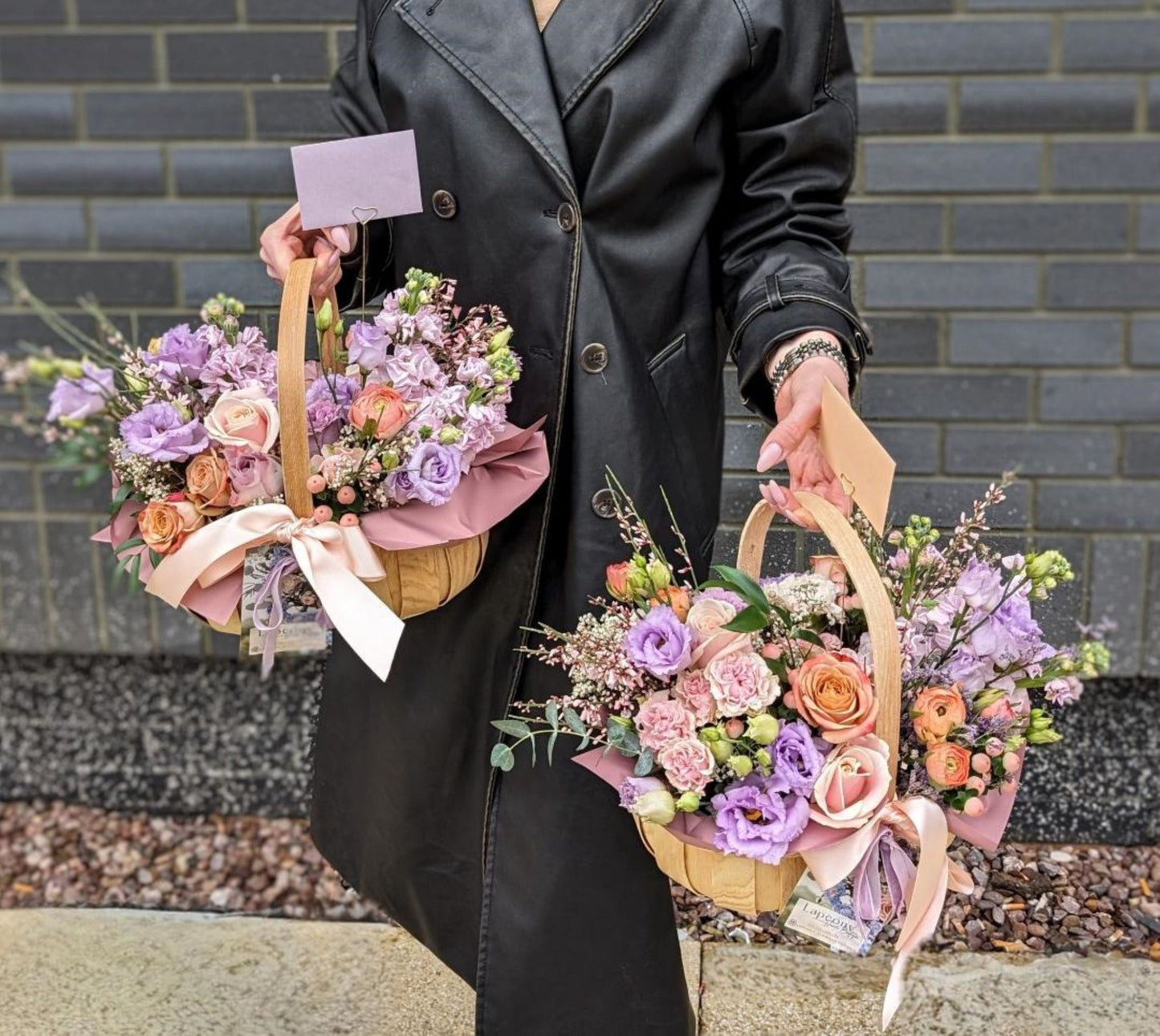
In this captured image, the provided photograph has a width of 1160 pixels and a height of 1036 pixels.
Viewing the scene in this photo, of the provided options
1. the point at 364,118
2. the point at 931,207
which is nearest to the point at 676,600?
the point at 364,118

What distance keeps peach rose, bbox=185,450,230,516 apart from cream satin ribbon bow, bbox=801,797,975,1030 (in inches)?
30.4

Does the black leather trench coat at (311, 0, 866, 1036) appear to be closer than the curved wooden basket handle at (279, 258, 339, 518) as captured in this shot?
No

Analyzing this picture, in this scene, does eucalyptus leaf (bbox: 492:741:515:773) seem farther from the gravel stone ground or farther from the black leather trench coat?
the gravel stone ground

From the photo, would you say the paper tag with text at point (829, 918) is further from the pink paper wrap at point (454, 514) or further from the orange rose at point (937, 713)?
the pink paper wrap at point (454, 514)

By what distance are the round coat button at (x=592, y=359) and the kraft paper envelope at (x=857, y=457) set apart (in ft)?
0.96

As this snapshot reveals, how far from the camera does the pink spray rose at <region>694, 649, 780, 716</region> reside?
1.40m

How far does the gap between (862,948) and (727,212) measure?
0.96m

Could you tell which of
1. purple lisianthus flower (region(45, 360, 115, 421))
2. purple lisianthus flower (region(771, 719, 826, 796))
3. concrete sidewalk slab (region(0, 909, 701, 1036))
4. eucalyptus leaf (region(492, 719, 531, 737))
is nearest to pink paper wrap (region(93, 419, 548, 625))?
eucalyptus leaf (region(492, 719, 531, 737))

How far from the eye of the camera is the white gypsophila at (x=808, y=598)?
1500mm

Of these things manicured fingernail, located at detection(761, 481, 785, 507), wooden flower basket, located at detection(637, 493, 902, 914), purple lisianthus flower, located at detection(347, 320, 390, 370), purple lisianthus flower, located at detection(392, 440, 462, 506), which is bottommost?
wooden flower basket, located at detection(637, 493, 902, 914)

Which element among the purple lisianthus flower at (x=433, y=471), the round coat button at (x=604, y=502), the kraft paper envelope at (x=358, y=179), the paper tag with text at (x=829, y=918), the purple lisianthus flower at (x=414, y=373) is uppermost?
the kraft paper envelope at (x=358, y=179)

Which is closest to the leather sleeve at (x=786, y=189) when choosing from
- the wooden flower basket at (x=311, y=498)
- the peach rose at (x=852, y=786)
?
the wooden flower basket at (x=311, y=498)

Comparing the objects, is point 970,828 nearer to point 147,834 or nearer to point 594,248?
point 594,248

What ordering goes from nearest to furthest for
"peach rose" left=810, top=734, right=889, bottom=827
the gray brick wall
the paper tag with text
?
"peach rose" left=810, top=734, right=889, bottom=827 < the paper tag with text < the gray brick wall
